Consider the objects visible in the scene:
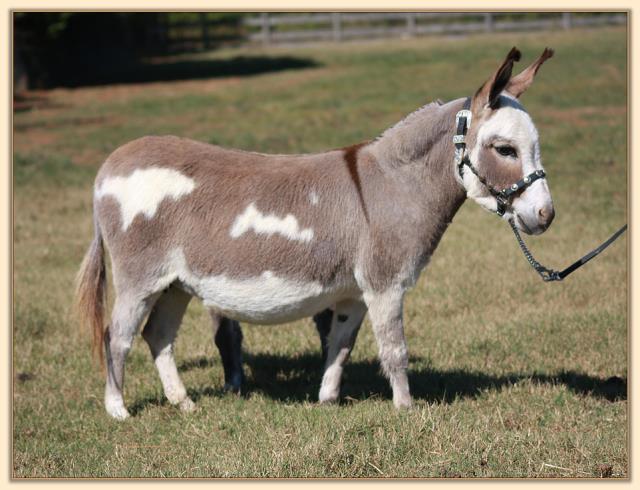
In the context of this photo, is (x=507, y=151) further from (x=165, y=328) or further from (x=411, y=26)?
(x=411, y=26)

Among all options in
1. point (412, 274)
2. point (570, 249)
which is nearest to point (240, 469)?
point (412, 274)

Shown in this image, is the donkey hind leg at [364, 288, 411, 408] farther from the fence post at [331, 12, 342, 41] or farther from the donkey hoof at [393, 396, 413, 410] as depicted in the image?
the fence post at [331, 12, 342, 41]

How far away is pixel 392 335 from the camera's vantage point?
584 centimetres

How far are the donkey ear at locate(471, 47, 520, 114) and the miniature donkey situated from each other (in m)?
0.01

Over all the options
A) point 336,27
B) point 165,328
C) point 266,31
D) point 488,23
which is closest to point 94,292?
point 165,328

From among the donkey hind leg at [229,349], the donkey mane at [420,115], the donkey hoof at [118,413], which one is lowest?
the donkey hoof at [118,413]

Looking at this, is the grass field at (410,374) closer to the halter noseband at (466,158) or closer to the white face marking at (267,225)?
the white face marking at (267,225)

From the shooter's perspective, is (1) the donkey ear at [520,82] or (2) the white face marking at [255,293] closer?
(1) the donkey ear at [520,82]

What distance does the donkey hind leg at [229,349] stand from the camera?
6672 millimetres

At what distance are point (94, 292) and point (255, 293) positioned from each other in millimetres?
1377

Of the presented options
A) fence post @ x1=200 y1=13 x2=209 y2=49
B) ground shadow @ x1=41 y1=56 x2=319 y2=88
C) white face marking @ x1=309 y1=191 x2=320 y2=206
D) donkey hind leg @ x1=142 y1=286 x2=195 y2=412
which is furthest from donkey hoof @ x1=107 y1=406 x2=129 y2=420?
fence post @ x1=200 y1=13 x2=209 y2=49

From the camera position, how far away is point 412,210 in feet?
18.8

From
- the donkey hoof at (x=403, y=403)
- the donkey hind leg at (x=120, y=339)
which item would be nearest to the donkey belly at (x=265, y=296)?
the donkey hind leg at (x=120, y=339)

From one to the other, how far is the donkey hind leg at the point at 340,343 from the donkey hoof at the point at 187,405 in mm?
927
